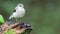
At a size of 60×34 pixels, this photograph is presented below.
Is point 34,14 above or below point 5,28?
below

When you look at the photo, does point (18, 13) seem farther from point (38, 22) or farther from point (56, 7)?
point (56, 7)

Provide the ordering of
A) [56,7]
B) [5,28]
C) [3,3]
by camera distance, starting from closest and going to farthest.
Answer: [5,28]
[3,3]
[56,7]

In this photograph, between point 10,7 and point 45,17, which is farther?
point 45,17

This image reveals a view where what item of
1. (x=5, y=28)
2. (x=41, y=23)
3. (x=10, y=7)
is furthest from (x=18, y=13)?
(x=41, y=23)

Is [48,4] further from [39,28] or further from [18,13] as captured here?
[18,13]

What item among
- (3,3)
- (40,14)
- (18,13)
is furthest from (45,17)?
(18,13)

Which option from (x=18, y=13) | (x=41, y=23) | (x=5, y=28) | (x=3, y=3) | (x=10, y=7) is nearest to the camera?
(x=5, y=28)
